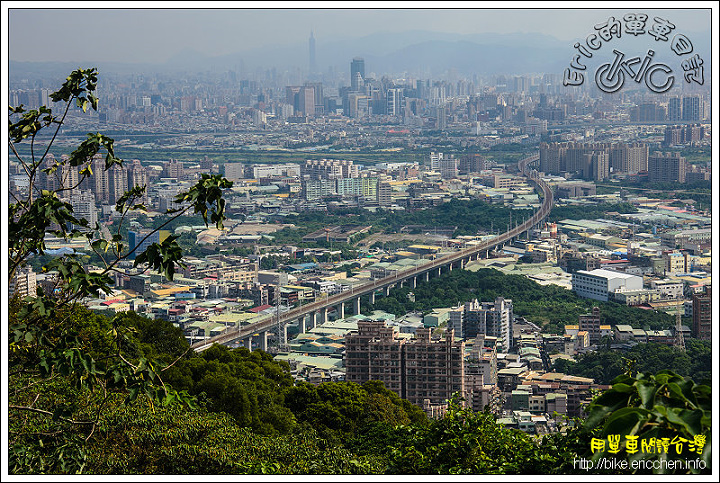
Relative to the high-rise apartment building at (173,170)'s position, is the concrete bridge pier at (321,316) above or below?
below

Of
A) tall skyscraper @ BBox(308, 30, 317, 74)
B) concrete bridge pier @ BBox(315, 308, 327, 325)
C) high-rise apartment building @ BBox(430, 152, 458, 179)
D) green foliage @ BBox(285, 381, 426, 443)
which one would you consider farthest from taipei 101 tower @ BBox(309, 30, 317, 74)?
green foliage @ BBox(285, 381, 426, 443)

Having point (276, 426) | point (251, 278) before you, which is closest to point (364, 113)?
point (251, 278)

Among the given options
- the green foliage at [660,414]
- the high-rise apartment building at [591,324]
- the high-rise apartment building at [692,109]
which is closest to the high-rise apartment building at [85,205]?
the high-rise apartment building at [591,324]

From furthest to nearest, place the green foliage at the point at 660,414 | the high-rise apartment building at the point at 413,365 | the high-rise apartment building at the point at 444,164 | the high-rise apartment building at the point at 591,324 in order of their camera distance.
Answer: the high-rise apartment building at the point at 444,164, the high-rise apartment building at the point at 591,324, the high-rise apartment building at the point at 413,365, the green foliage at the point at 660,414

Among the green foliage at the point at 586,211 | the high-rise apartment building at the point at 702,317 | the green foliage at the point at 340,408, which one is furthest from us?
the green foliage at the point at 586,211

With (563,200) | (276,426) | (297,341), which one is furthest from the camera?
(563,200)

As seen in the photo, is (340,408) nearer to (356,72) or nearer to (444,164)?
(444,164)

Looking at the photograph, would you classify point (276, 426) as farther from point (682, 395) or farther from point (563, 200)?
point (563, 200)

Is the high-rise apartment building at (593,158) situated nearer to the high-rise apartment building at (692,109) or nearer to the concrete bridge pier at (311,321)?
the high-rise apartment building at (692,109)
